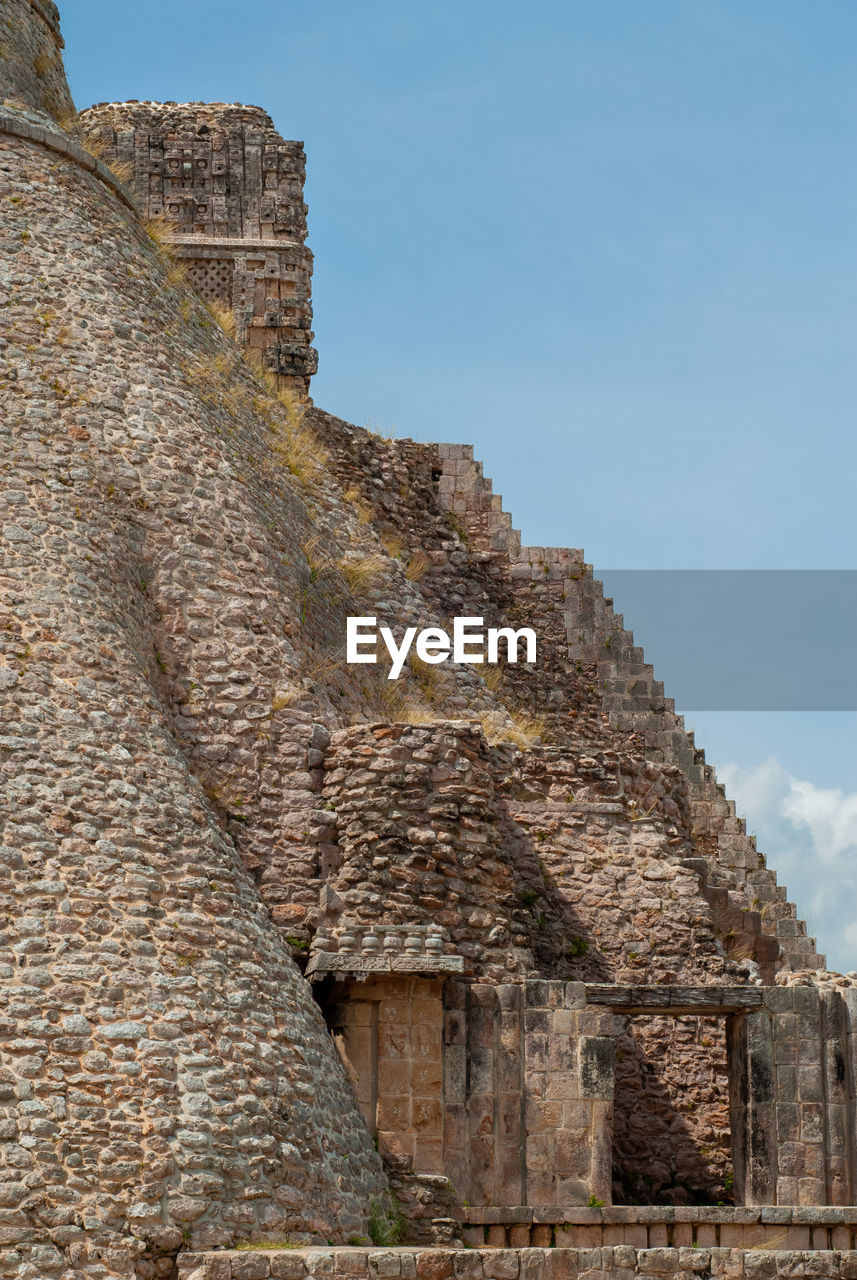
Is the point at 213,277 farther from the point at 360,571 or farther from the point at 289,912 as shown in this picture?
the point at 289,912

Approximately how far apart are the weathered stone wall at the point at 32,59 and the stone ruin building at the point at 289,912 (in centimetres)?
7

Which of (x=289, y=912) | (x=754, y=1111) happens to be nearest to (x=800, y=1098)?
(x=754, y=1111)

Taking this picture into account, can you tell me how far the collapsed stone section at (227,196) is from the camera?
3045 cm

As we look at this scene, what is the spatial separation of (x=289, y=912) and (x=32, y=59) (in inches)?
504

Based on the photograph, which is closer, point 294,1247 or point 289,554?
point 294,1247

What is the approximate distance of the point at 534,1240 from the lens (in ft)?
61.7

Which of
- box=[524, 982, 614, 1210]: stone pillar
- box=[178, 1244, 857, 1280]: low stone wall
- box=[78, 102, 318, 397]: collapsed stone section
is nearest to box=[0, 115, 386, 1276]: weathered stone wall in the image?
box=[178, 1244, 857, 1280]: low stone wall

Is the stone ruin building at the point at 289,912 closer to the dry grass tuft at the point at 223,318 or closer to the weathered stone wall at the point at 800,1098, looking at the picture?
the weathered stone wall at the point at 800,1098

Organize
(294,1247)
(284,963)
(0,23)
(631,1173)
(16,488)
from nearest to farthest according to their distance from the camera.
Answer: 1. (294,1247)
2. (284,963)
3. (16,488)
4. (631,1173)
5. (0,23)

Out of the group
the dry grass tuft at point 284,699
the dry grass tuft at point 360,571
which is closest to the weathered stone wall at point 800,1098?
the dry grass tuft at point 284,699

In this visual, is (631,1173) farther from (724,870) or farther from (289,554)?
(289,554)

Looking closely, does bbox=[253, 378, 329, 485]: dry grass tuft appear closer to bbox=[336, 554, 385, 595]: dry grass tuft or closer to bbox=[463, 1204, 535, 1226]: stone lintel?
bbox=[336, 554, 385, 595]: dry grass tuft

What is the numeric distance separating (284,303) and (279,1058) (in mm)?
15769

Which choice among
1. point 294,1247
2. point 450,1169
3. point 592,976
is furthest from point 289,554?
point 294,1247
